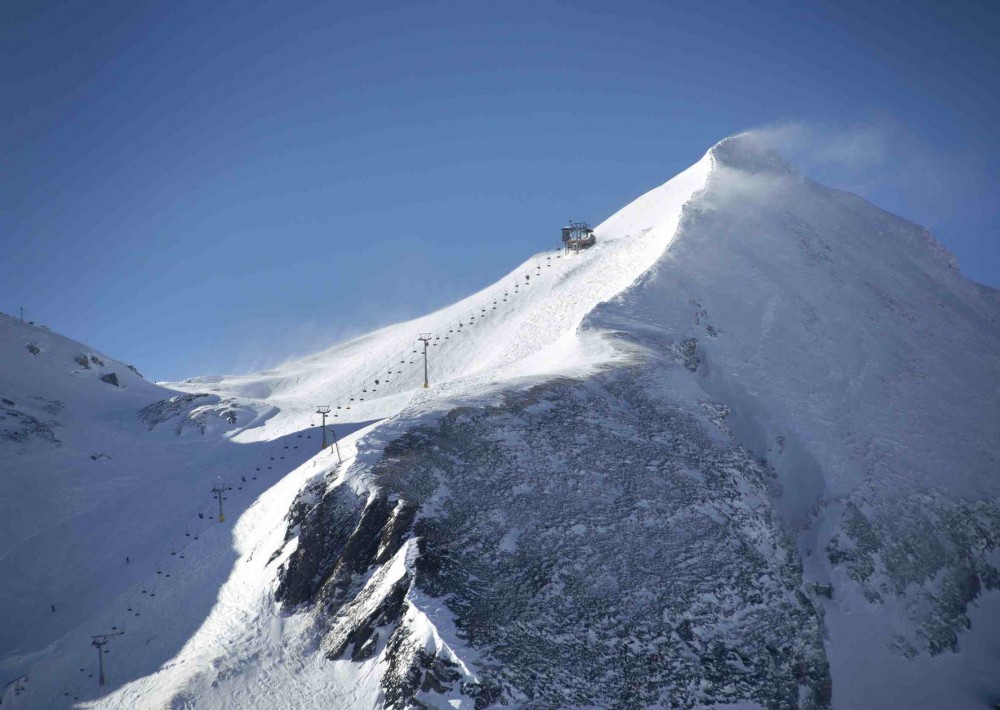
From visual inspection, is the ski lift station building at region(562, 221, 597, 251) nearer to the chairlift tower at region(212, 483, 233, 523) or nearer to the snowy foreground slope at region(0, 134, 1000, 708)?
the snowy foreground slope at region(0, 134, 1000, 708)

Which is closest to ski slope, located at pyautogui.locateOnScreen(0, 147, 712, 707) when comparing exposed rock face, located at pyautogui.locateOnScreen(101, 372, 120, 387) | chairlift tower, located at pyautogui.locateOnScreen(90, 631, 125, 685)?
chairlift tower, located at pyautogui.locateOnScreen(90, 631, 125, 685)

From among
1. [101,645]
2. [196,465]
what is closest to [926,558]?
[101,645]

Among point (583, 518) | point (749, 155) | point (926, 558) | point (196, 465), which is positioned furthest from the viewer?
point (749, 155)

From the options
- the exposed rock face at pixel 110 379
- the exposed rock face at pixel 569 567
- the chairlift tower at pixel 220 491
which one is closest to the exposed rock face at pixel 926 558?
the exposed rock face at pixel 569 567

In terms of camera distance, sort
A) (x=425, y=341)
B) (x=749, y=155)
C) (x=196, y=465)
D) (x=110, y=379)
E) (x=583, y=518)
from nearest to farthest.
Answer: (x=583, y=518) → (x=196, y=465) → (x=425, y=341) → (x=110, y=379) → (x=749, y=155)

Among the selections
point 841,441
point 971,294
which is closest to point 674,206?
point 971,294

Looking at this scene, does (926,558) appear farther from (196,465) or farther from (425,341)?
(196,465)
